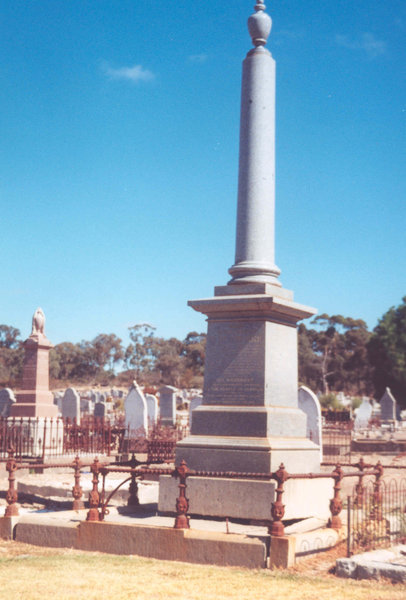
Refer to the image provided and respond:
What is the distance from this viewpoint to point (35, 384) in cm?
2169

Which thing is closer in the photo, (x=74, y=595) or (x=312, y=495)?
(x=74, y=595)

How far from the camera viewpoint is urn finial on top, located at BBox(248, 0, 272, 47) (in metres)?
10.7

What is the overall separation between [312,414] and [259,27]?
11351 millimetres

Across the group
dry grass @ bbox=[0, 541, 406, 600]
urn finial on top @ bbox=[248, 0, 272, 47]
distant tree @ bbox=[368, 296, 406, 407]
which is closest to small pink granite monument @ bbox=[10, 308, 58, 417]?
urn finial on top @ bbox=[248, 0, 272, 47]

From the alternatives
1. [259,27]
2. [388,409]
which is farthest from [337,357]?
[259,27]

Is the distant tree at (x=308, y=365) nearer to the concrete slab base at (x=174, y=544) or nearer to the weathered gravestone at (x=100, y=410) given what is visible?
the weathered gravestone at (x=100, y=410)

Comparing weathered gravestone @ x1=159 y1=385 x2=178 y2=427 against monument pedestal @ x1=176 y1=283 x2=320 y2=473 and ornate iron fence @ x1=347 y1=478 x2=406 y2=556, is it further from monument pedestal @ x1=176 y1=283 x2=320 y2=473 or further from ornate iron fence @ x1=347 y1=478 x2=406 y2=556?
ornate iron fence @ x1=347 y1=478 x2=406 y2=556

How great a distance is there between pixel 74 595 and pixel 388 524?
14.1 ft

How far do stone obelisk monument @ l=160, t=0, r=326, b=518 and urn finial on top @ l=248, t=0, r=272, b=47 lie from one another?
1.06 metres

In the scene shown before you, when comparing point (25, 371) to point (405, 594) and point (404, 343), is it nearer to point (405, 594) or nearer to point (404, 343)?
point (405, 594)

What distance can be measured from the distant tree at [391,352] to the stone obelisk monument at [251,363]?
4978cm

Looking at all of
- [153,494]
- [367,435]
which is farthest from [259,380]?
[367,435]

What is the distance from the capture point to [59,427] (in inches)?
797

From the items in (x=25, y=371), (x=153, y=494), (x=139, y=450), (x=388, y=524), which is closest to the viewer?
(x=388, y=524)
